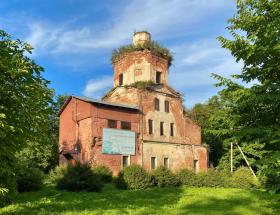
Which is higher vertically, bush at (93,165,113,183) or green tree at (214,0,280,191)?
green tree at (214,0,280,191)

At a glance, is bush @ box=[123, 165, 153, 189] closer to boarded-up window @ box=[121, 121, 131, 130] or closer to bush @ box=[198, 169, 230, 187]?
bush @ box=[198, 169, 230, 187]

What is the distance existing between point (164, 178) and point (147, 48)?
17.1 metres

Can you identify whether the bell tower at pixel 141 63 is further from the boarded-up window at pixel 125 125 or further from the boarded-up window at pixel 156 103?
the boarded-up window at pixel 125 125

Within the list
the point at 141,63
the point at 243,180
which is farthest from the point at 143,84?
the point at 243,180

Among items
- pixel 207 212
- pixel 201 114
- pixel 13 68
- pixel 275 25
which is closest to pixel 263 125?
pixel 275 25

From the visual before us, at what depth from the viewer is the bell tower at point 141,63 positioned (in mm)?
41438

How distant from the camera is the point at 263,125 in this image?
11422 mm

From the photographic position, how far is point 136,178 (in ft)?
91.1

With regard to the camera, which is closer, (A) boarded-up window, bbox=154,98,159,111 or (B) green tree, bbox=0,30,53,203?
(B) green tree, bbox=0,30,53,203

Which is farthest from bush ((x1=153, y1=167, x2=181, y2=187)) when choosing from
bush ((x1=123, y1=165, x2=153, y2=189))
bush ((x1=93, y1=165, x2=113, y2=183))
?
bush ((x1=93, y1=165, x2=113, y2=183))

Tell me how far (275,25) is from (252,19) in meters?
1.07

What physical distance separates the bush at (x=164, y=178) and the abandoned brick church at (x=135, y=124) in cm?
614

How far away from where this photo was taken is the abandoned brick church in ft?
115

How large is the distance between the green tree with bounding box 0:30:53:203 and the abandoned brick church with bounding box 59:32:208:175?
2359 cm
